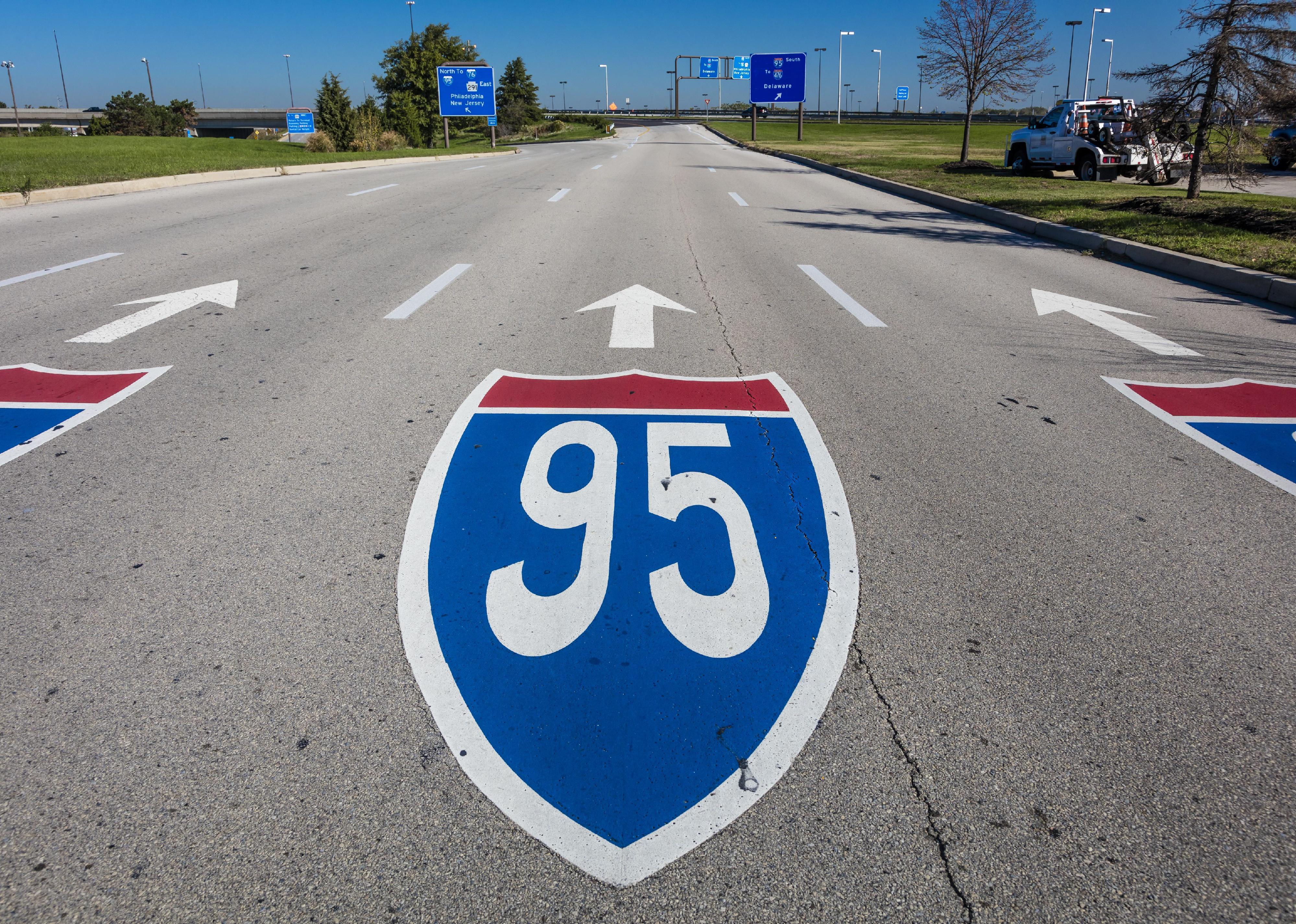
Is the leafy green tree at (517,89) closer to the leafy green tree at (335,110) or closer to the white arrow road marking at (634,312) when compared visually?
the leafy green tree at (335,110)

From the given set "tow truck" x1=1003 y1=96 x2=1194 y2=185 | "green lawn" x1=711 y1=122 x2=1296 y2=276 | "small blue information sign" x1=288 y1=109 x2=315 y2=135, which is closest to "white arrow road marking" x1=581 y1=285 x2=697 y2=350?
"green lawn" x1=711 y1=122 x2=1296 y2=276

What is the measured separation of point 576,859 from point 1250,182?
1628cm

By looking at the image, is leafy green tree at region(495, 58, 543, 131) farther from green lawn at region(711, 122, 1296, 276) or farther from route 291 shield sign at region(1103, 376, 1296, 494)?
route 291 shield sign at region(1103, 376, 1296, 494)

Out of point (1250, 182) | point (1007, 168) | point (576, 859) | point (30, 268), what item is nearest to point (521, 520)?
point (576, 859)

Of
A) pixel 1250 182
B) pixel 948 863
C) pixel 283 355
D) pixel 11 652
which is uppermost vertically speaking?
pixel 1250 182

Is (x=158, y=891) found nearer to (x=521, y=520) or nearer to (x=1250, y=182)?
(x=521, y=520)

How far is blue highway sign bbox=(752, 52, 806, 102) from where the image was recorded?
5403 centimetres

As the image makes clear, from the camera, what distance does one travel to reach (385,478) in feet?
13.0

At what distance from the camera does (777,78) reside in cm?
5466

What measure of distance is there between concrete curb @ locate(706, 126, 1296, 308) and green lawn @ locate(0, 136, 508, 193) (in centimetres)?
1731

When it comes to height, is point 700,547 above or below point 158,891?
above

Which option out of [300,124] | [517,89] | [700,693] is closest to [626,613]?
[700,693]

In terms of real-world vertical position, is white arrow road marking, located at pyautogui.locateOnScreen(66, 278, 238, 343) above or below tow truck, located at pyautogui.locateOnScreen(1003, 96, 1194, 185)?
below

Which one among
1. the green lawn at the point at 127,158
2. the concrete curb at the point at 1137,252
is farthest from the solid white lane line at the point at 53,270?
the concrete curb at the point at 1137,252
